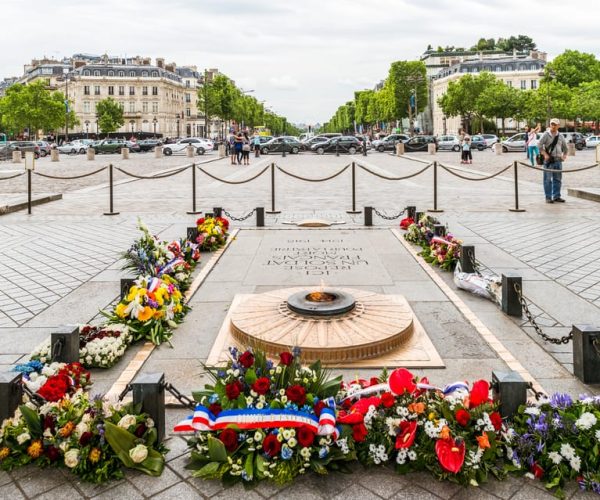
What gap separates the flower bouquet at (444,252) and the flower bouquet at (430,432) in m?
4.62

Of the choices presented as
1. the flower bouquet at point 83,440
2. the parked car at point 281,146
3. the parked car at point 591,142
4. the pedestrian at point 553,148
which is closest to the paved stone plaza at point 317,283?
the flower bouquet at point 83,440

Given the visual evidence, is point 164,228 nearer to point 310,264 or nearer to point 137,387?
point 310,264

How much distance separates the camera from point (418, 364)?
4.82 meters

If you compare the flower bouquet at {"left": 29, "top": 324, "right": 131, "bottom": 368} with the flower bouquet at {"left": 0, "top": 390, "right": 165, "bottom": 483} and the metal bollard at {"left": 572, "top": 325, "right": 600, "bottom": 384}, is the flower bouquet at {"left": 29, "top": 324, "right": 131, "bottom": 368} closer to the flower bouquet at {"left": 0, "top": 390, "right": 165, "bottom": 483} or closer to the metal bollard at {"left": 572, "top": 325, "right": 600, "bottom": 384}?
the flower bouquet at {"left": 0, "top": 390, "right": 165, "bottom": 483}

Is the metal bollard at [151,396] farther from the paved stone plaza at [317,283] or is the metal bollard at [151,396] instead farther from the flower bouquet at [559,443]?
the flower bouquet at [559,443]

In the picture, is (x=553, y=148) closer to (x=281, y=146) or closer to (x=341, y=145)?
(x=341, y=145)

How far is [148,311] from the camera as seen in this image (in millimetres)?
5621

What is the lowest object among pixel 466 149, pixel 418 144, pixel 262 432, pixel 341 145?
pixel 262 432

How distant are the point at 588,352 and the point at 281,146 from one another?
51.8m

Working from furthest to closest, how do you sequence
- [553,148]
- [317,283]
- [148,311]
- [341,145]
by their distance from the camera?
1. [341,145]
2. [553,148]
3. [317,283]
4. [148,311]

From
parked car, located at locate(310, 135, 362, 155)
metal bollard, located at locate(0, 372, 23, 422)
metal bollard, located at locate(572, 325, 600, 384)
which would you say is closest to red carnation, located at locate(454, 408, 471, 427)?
metal bollard, located at locate(572, 325, 600, 384)

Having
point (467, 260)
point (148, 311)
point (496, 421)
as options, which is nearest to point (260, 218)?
point (467, 260)

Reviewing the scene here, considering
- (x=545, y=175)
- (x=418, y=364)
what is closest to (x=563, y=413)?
(x=418, y=364)

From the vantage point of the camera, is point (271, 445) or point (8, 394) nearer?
point (271, 445)
